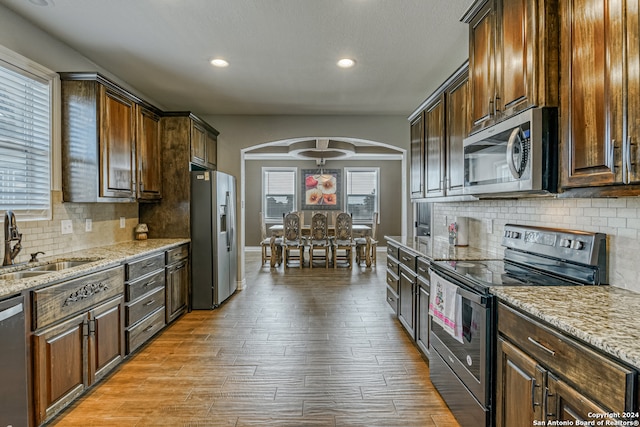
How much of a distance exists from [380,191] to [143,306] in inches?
287

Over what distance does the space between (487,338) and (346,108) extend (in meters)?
3.85

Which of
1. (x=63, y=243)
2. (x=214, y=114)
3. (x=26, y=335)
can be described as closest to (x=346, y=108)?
(x=214, y=114)

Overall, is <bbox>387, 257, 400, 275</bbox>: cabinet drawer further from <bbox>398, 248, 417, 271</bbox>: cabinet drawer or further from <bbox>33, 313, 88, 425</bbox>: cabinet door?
<bbox>33, 313, 88, 425</bbox>: cabinet door

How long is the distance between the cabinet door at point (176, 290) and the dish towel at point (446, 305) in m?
2.68

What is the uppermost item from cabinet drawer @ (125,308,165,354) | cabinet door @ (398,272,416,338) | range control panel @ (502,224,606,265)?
range control panel @ (502,224,606,265)

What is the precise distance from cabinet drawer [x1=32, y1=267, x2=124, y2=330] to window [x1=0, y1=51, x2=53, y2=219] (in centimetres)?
75

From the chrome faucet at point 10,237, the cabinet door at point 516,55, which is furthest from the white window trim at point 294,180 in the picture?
the cabinet door at point 516,55

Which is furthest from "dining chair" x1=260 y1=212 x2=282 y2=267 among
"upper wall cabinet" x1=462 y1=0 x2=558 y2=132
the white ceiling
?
"upper wall cabinet" x1=462 y1=0 x2=558 y2=132

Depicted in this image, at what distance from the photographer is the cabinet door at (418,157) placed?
3713mm

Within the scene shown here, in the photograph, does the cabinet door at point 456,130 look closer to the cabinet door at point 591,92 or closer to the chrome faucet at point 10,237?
the cabinet door at point 591,92

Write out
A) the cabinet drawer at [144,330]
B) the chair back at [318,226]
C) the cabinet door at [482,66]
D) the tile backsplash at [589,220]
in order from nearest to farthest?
the tile backsplash at [589,220], the cabinet door at [482,66], the cabinet drawer at [144,330], the chair back at [318,226]

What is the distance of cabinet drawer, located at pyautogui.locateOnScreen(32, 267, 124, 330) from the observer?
76.0 inches

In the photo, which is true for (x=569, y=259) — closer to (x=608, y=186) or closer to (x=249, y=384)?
(x=608, y=186)

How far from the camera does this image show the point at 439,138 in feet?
10.4
